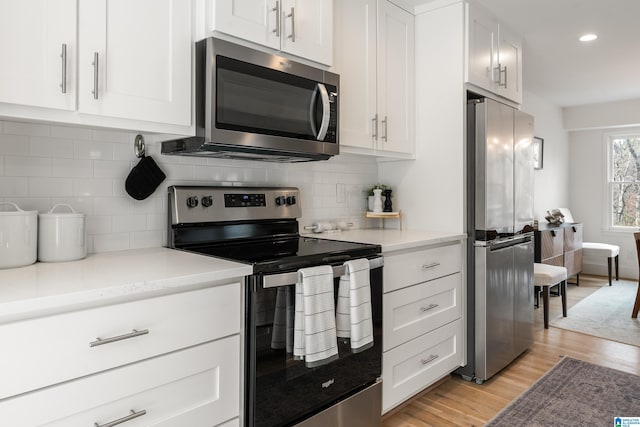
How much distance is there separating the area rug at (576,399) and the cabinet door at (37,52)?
2.43m

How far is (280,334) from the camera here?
160 cm

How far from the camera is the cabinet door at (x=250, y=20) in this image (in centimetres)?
167

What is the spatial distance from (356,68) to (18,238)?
5.83 ft

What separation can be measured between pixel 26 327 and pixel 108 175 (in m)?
0.88

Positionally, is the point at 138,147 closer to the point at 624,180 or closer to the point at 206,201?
the point at 206,201

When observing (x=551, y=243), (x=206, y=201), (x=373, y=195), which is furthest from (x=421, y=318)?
(x=551, y=243)

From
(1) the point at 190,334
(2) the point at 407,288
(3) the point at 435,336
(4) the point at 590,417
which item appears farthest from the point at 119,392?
(4) the point at 590,417

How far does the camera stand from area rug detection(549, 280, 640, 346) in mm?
3721

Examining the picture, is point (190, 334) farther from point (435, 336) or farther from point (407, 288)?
point (435, 336)

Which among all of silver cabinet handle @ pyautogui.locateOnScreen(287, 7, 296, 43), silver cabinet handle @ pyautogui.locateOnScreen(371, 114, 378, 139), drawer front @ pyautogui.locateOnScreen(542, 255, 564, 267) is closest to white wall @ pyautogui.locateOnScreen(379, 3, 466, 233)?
silver cabinet handle @ pyautogui.locateOnScreen(371, 114, 378, 139)

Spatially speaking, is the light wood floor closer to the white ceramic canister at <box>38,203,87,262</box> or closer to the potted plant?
the potted plant

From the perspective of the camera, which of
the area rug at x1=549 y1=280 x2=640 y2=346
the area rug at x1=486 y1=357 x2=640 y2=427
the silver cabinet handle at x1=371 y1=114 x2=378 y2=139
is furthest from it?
the area rug at x1=549 y1=280 x2=640 y2=346

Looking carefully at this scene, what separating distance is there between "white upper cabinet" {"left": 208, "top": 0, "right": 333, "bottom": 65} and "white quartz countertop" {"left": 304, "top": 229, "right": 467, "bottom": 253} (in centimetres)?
92

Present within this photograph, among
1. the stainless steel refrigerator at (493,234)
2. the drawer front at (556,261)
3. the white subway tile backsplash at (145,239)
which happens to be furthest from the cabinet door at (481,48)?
the drawer front at (556,261)
